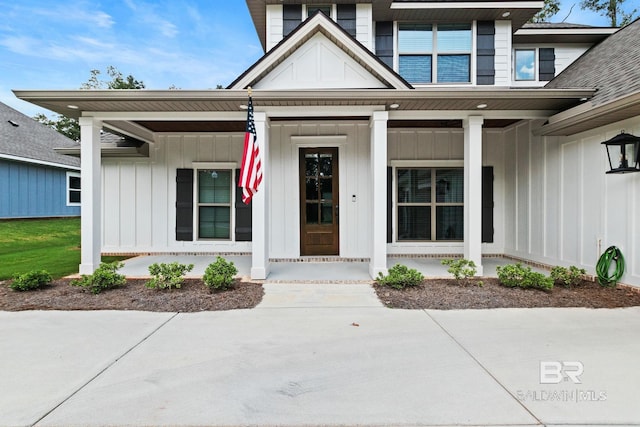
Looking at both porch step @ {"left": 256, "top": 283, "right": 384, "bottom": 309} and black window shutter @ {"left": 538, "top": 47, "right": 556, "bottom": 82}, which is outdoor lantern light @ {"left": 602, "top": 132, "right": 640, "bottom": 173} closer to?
porch step @ {"left": 256, "top": 283, "right": 384, "bottom": 309}

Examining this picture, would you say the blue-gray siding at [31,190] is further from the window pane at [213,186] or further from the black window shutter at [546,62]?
the black window shutter at [546,62]

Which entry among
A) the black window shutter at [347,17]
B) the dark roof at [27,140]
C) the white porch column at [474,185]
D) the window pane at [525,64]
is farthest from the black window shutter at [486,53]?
the dark roof at [27,140]

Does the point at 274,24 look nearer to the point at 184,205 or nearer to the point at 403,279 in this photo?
the point at 184,205

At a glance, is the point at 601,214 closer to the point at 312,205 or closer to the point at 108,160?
the point at 312,205

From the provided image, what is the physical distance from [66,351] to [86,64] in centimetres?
3010

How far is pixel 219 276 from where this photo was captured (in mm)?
4855

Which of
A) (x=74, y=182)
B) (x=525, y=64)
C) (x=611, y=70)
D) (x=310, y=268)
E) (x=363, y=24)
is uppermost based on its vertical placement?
(x=363, y=24)

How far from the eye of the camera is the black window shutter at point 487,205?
25.7ft

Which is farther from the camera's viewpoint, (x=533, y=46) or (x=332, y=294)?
(x=533, y=46)

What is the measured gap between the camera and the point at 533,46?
952 cm

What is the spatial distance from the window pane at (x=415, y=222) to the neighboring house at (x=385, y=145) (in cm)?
3

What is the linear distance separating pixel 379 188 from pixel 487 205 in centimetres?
354

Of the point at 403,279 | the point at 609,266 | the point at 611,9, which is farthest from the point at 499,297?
the point at 611,9

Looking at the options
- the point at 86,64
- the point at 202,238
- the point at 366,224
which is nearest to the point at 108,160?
the point at 202,238
